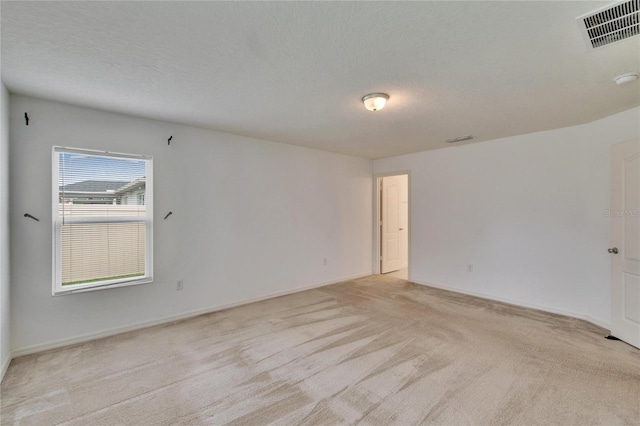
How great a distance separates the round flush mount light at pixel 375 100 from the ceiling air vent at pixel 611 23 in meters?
1.36

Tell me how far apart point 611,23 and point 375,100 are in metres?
1.56

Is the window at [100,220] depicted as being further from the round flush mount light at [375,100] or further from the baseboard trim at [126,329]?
the round flush mount light at [375,100]

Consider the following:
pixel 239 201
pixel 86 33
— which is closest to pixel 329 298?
pixel 239 201

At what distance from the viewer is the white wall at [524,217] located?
137 inches

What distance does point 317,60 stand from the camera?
2.08 meters

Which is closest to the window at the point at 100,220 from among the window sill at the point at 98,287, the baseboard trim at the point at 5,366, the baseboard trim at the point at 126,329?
the window sill at the point at 98,287

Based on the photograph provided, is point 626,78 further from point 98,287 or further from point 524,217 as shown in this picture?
point 98,287

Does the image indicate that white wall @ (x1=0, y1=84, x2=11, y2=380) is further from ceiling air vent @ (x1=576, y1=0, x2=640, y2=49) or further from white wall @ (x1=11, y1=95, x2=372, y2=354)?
ceiling air vent @ (x1=576, y1=0, x2=640, y2=49)

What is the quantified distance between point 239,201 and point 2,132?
2.37m

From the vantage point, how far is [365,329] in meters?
3.26

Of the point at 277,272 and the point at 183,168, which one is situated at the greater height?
the point at 183,168

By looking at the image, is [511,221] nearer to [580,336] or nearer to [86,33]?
[580,336]

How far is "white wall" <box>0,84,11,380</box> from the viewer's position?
Answer: 2.38 m

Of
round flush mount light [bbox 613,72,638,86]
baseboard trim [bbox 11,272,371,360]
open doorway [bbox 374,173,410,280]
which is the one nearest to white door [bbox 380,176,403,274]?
open doorway [bbox 374,173,410,280]
